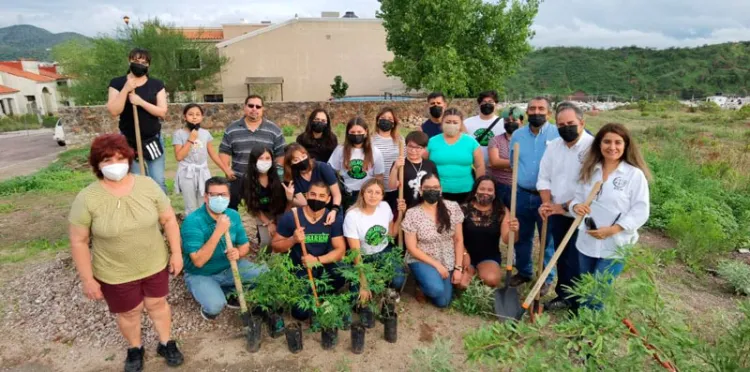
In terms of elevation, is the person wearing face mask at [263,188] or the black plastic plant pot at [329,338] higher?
the person wearing face mask at [263,188]

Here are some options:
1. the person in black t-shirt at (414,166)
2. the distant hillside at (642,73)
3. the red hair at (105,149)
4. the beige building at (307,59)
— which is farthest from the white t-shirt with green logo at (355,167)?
the distant hillside at (642,73)

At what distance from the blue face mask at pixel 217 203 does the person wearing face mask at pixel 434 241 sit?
1583 mm

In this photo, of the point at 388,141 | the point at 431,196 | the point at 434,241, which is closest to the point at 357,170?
the point at 388,141

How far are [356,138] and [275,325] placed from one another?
193cm

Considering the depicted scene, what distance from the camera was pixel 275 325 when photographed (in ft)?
11.7

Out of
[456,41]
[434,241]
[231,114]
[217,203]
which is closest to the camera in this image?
[217,203]

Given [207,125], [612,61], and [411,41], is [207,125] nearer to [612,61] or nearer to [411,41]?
[411,41]

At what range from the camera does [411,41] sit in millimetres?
Answer: 21578

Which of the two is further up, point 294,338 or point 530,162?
point 530,162

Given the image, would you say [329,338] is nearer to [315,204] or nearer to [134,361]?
[315,204]

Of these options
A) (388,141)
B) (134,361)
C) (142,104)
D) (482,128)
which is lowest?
(134,361)

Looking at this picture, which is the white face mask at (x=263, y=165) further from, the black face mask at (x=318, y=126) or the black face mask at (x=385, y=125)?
the black face mask at (x=385, y=125)

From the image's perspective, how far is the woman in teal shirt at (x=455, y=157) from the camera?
14.2 ft

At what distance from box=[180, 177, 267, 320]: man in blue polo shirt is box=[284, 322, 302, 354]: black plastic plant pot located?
549 mm
